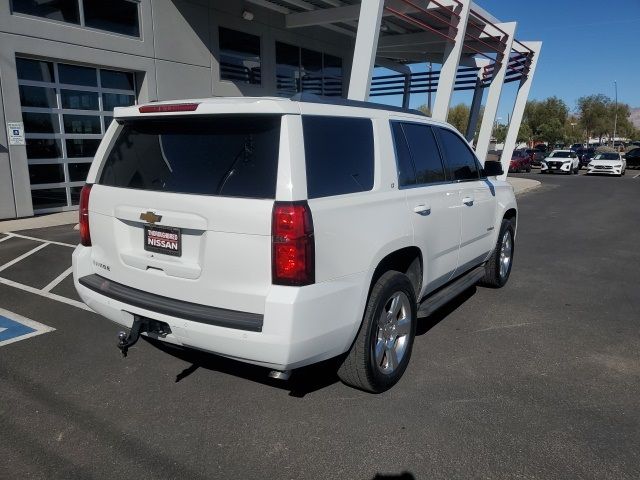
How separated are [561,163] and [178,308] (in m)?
33.6

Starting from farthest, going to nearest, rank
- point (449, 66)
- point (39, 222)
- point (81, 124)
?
1. point (449, 66)
2. point (81, 124)
3. point (39, 222)

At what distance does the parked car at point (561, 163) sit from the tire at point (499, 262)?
2915 centimetres

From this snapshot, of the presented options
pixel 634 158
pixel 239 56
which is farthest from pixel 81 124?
pixel 634 158

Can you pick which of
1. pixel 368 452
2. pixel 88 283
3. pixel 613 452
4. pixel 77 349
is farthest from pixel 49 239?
pixel 613 452

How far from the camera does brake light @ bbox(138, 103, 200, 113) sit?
9.88 feet

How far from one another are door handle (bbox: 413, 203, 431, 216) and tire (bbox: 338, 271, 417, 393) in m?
0.51

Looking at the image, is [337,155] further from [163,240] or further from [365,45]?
[365,45]

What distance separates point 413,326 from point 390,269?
486 mm

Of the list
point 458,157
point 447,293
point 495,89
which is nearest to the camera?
point 447,293

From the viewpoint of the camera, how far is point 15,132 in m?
10.5

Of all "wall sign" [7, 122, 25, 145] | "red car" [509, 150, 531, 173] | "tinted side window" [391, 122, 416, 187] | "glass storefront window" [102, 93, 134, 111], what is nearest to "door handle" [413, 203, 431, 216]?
"tinted side window" [391, 122, 416, 187]

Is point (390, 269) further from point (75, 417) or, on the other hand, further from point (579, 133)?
point (579, 133)

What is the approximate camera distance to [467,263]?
4871 millimetres

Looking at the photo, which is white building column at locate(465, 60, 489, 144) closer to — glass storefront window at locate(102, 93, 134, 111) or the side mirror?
glass storefront window at locate(102, 93, 134, 111)
